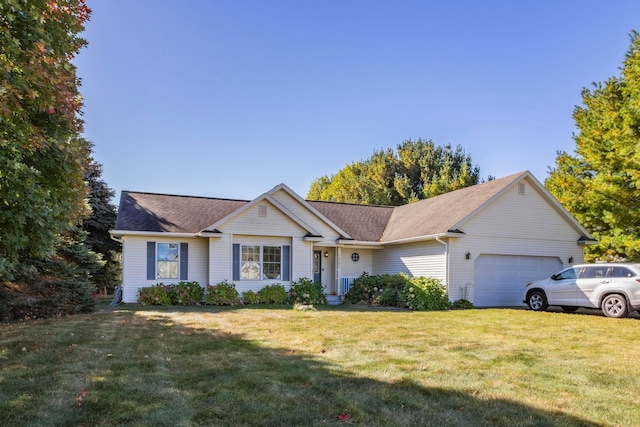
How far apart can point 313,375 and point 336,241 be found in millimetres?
13391

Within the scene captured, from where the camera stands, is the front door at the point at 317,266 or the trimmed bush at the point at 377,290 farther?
the front door at the point at 317,266

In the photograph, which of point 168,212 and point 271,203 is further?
point 168,212

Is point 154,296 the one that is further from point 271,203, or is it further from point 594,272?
point 594,272

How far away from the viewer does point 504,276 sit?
17219mm

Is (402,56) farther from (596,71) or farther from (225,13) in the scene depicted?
(596,71)

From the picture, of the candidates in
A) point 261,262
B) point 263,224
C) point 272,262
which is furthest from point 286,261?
point 263,224

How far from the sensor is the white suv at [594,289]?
12.1 metres

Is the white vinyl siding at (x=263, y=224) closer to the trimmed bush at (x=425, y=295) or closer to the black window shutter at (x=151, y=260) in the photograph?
the black window shutter at (x=151, y=260)

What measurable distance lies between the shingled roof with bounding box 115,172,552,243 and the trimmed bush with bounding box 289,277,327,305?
3.43 meters

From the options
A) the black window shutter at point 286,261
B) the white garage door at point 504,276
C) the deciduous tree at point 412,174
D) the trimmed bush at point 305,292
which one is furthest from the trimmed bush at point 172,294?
the deciduous tree at point 412,174

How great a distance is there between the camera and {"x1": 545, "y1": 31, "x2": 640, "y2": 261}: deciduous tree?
17.0m

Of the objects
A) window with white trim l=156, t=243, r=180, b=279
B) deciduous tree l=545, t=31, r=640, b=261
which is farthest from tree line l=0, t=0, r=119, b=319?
deciduous tree l=545, t=31, r=640, b=261

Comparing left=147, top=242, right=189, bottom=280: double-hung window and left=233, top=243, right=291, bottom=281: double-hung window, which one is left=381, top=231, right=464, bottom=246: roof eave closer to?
left=233, top=243, right=291, bottom=281: double-hung window

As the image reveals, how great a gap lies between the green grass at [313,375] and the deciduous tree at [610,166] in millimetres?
10059
